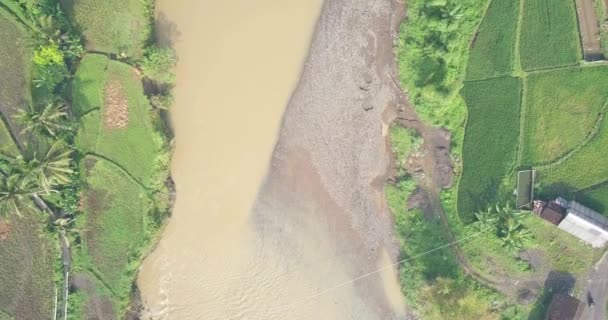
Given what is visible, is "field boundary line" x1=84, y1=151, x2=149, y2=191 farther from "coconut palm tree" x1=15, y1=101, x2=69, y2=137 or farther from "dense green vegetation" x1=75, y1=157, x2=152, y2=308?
"coconut palm tree" x1=15, y1=101, x2=69, y2=137

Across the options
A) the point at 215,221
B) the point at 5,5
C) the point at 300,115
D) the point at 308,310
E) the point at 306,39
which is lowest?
the point at 308,310

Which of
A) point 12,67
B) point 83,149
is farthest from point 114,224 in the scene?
point 12,67

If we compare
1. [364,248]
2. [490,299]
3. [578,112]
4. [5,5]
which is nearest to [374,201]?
[364,248]

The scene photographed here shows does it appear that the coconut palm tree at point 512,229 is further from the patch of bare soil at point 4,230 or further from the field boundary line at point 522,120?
the patch of bare soil at point 4,230

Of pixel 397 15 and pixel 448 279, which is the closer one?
pixel 448 279

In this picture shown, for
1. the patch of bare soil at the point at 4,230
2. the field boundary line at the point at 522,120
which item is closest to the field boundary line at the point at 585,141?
the field boundary line at the point at 522,120

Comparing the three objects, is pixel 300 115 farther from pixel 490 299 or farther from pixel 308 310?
pixel 490 299
